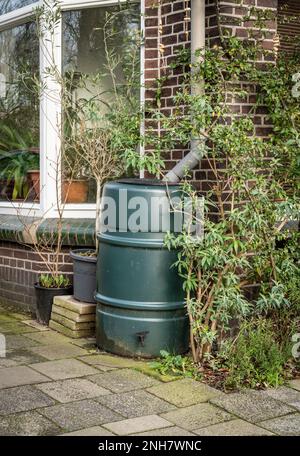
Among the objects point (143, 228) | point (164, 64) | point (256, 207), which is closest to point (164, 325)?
point (143, 228)

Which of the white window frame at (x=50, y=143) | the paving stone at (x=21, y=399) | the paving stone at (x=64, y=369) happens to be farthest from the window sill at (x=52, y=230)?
the paving stone at (x=21, y=399)

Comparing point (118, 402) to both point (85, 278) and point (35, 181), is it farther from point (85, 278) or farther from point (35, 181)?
point (35, 181)

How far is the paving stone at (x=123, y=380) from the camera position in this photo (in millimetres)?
4258

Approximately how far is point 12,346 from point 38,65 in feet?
9.03

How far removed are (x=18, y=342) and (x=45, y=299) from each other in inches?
24.0

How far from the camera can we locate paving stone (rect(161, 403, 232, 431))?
12.0 ft

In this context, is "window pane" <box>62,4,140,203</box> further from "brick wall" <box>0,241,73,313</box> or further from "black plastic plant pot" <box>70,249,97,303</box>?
"black plastic plant pot" <box>70,249,97,303</box>

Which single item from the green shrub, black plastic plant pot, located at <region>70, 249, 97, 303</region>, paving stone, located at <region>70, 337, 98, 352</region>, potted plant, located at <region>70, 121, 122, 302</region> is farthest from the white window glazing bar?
the green shrub

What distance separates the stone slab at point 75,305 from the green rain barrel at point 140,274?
1.77 feet

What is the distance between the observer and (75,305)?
5.48 metres

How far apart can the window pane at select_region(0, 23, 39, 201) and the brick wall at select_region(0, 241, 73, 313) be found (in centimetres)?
54

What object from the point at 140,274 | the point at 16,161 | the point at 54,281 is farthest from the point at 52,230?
the point at 140,274

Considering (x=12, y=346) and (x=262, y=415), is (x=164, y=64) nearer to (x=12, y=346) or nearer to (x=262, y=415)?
(x=12, y=346)

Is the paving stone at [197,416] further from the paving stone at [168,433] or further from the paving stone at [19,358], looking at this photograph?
the paving stone at [19,358]
